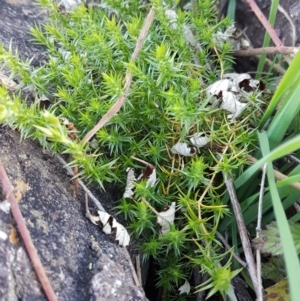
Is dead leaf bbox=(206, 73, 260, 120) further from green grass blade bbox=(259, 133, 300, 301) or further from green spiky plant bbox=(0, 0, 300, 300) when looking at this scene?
green grass blade bbox=(259, 133, 300, 301)

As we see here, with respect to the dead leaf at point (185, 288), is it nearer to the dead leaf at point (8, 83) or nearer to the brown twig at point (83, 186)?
the brown twig at point (83, 186)

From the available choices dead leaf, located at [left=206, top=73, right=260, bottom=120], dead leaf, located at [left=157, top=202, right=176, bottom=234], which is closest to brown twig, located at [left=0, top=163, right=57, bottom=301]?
dead leaf, located at [left=157, top=202, right=176, bottom=234]

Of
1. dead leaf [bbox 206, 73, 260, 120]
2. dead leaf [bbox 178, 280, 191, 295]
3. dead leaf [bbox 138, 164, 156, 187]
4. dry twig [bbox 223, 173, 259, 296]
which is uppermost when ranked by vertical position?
dead leaf [bbox 206, 73, 260, 120]

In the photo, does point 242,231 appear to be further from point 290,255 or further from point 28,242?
point 28,242

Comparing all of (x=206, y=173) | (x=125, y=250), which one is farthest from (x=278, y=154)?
(x=125, y=250)

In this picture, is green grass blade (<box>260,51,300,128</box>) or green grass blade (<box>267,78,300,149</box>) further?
green grass blade (<box>267,78,300,149</box>)
